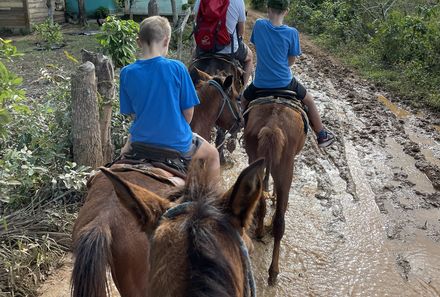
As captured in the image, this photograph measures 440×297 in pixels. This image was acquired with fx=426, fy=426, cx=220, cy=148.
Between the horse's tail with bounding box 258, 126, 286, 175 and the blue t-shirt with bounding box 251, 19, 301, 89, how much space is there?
95 centimetres

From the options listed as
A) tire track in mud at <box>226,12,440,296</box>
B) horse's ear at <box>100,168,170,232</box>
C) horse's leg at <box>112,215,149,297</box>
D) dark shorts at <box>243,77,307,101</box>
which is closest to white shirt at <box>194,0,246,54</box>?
dark shorts at <box>243,77,307,101</box>

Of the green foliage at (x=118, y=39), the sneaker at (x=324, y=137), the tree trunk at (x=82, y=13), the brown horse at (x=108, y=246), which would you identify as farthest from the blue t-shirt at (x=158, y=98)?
the tree trunk at (x=82, y=13)

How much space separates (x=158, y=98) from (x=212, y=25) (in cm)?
382

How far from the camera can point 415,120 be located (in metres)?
9.57

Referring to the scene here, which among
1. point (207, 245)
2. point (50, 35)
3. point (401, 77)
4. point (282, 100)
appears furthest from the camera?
point (50, 35)

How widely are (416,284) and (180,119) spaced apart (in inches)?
130

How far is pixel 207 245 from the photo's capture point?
5.02 feet

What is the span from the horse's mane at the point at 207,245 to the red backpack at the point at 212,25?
550 centimetres

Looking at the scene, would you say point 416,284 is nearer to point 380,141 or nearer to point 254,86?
point 254,86

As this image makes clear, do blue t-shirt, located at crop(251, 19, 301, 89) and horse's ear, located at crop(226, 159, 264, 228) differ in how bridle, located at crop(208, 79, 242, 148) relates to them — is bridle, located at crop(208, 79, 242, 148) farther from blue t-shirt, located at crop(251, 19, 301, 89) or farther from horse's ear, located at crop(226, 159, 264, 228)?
horse's ear, located at crop(226, 159, 264, 228)

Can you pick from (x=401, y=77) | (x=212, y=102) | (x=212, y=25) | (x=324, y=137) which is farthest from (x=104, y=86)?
(x=401, y=77)

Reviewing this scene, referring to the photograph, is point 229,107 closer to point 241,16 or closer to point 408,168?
point 241,16

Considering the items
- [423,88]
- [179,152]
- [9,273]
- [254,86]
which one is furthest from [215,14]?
[423,88]

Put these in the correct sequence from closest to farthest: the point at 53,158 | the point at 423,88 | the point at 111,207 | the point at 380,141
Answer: the point at 111,207 < the point at 53,158 < the point at 380,141 < the point at 423,88
